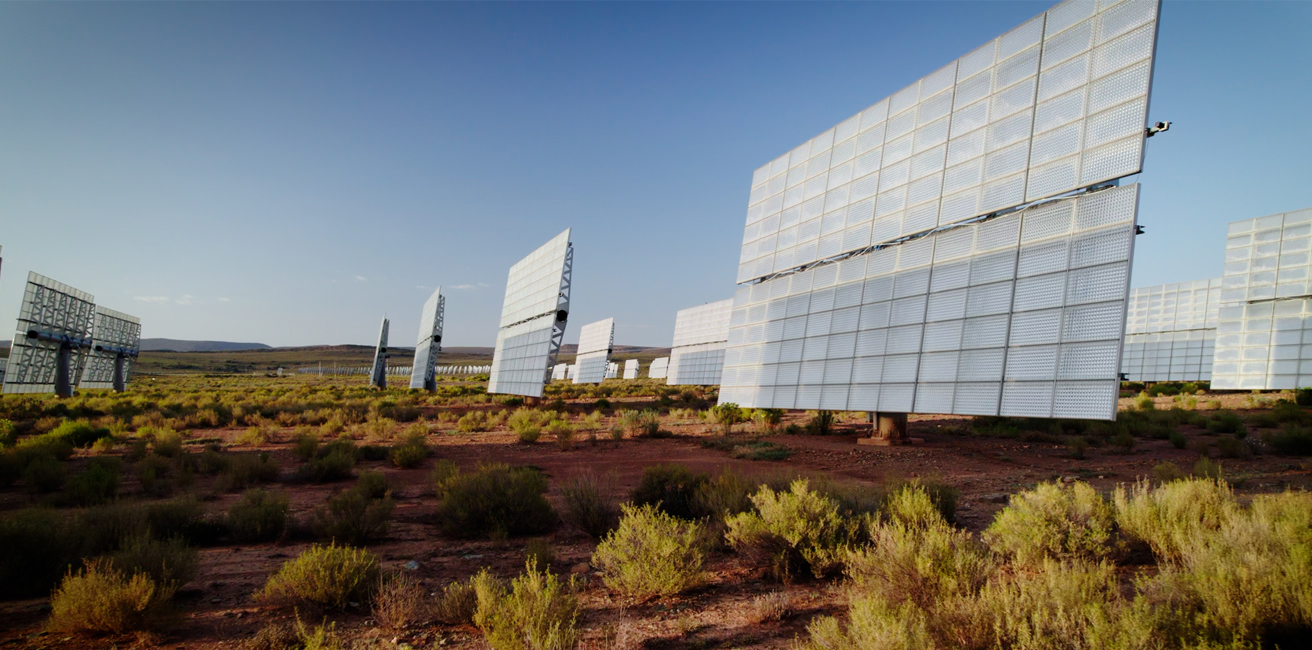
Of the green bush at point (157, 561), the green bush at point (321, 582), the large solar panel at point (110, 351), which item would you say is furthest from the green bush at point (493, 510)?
the large solar panel at point (110, 351)

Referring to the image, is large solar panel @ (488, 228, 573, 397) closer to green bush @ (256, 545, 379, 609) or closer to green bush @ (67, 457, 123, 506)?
green bush @ (67, 457, 123, 506)

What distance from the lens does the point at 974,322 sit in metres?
11.9

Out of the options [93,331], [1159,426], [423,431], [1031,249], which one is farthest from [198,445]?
[93,331]

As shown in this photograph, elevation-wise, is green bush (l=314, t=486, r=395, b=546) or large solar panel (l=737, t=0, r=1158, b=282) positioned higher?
large solar panel (l=737, t=0, r=1158, b=282)

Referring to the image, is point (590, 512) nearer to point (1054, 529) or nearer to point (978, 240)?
point (1054, 529)

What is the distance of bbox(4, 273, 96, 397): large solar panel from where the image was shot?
28969 mm

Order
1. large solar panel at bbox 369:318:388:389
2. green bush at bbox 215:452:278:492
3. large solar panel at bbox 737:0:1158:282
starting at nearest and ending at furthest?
→ 1. large solar panel at bbox 737:0:1158:282
2. green bush at bbox 215:452:278:492
3. large solar panel at bbox 369:318:388:389

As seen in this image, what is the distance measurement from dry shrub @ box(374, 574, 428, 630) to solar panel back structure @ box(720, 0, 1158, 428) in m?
10.2

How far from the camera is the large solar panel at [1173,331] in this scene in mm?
39281

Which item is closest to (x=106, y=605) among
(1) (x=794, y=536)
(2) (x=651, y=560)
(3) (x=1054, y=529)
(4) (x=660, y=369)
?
(2) (x=651, y=560)

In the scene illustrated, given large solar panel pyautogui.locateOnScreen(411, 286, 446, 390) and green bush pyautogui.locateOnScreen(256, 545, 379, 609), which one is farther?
large solar panel pyautogui.locateOnScreen(411, 286, 446, 390)

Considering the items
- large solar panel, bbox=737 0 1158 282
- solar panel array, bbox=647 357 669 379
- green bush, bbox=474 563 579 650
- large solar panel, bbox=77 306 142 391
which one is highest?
large solar panel, bbox=737 0 1158 282

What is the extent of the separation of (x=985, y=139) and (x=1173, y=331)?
41076 millimetres

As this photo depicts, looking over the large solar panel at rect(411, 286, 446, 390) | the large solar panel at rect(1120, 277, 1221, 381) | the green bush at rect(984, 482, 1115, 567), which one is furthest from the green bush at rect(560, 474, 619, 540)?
the large solar panel at rect(1120, 277, 1221, 381)
